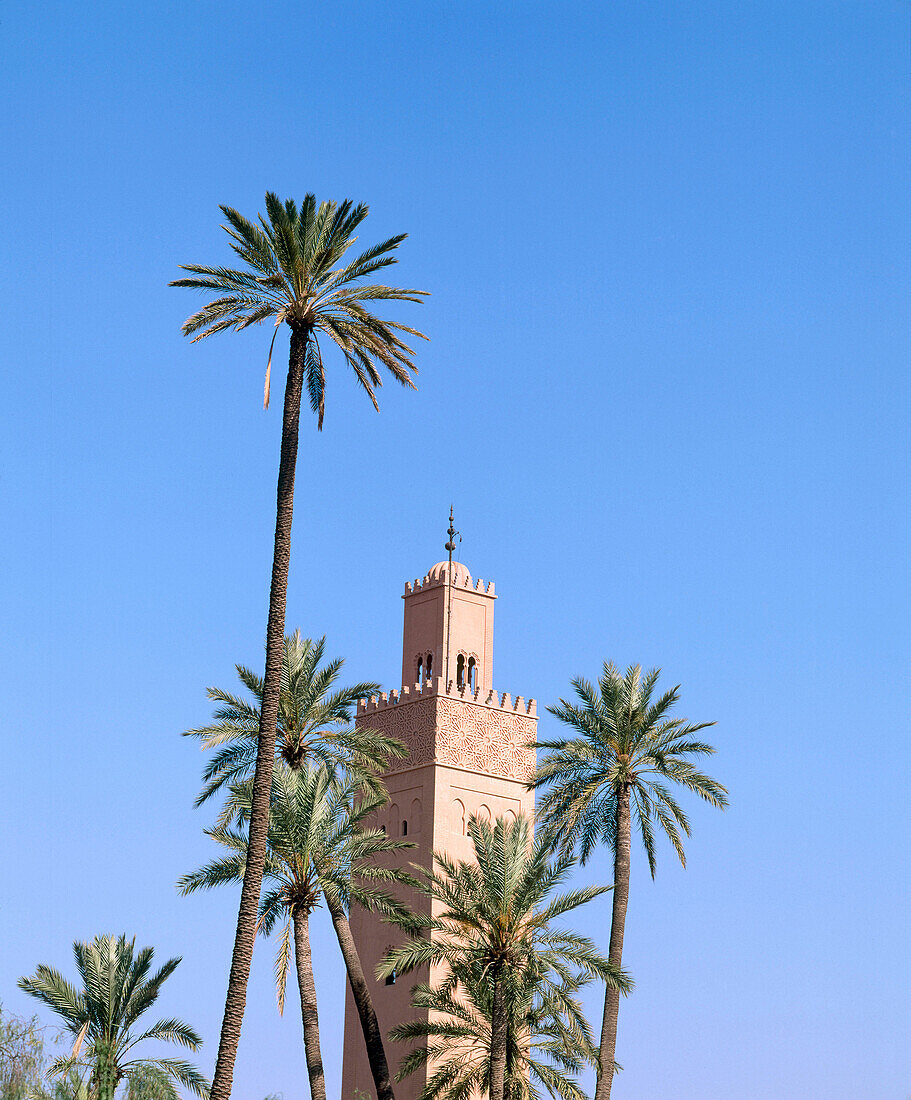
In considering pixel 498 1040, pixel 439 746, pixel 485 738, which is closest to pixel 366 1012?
pixel 498 1040

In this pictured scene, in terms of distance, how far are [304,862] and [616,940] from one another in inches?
271

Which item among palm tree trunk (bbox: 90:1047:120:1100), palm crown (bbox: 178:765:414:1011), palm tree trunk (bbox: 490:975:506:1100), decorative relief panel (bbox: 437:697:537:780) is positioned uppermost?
decorative relief panel (bbox: 437:697:537:780)

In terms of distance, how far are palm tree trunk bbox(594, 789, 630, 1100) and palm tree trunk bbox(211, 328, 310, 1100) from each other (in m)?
9.82

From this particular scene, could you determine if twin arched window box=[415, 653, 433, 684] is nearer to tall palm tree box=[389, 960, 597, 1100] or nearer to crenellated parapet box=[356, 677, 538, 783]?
crenellated parapet box=[356, 677, 538, 783]

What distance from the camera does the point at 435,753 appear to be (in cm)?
4297

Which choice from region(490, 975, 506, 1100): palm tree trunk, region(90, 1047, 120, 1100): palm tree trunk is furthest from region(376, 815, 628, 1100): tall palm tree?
region(90, 1047, 120, 1100): palm tree trunk

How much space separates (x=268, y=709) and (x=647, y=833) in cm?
1135

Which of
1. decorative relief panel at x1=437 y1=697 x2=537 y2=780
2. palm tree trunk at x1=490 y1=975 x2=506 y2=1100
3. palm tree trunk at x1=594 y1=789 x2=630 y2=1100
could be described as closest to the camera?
palm tree trunk at x1=490 y1=975 x2=506 y2=1100

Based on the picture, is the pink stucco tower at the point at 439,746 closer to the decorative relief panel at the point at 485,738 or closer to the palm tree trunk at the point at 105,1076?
the decorative relief panel at the point at 485,738

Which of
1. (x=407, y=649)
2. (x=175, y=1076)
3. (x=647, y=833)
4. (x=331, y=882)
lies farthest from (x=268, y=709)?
(x=407, y=649)

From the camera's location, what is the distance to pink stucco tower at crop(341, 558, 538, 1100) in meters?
42.4

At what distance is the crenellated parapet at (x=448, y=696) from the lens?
43750 mm

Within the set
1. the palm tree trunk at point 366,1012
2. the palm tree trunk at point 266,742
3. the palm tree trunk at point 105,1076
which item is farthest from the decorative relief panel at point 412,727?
the palm tree trunk at point 266,742

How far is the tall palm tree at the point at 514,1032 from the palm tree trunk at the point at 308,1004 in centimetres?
184
